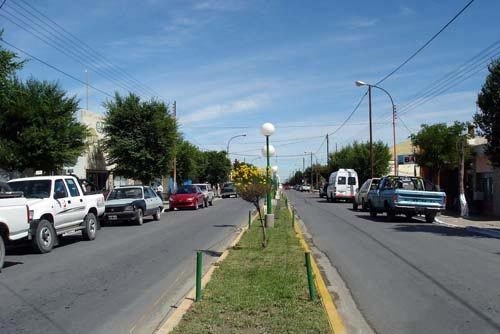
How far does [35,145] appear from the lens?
24.8m

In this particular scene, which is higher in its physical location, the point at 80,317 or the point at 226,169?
the point at 226,169

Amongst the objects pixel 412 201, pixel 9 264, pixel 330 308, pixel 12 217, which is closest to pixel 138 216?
pixel 9 264

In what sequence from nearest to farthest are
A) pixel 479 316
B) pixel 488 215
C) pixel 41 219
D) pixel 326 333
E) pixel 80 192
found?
pixel 326 333 → pixel 479 316 → pixel 41 219 → pixel 80 192 → pixel 488 215

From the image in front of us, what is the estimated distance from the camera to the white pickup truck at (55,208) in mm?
14781

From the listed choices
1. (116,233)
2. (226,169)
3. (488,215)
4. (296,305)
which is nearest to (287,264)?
(296,305)

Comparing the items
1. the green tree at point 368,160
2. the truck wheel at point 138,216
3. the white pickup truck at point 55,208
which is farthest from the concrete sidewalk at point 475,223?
the green tree at point 368,160

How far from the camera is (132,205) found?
23734 millimetres

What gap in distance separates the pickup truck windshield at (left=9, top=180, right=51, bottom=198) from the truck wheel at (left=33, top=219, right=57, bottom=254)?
3.86 feet

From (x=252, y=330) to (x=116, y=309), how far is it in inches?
102

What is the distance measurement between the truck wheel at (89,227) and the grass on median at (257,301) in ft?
23.3

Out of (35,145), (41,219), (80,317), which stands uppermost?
(35,145)

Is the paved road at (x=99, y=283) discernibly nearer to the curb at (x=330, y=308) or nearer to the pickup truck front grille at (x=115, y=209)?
the curb at (x=330, y=308)

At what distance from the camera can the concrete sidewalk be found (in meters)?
20.9

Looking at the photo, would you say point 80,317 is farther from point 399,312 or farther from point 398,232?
point 398,232
